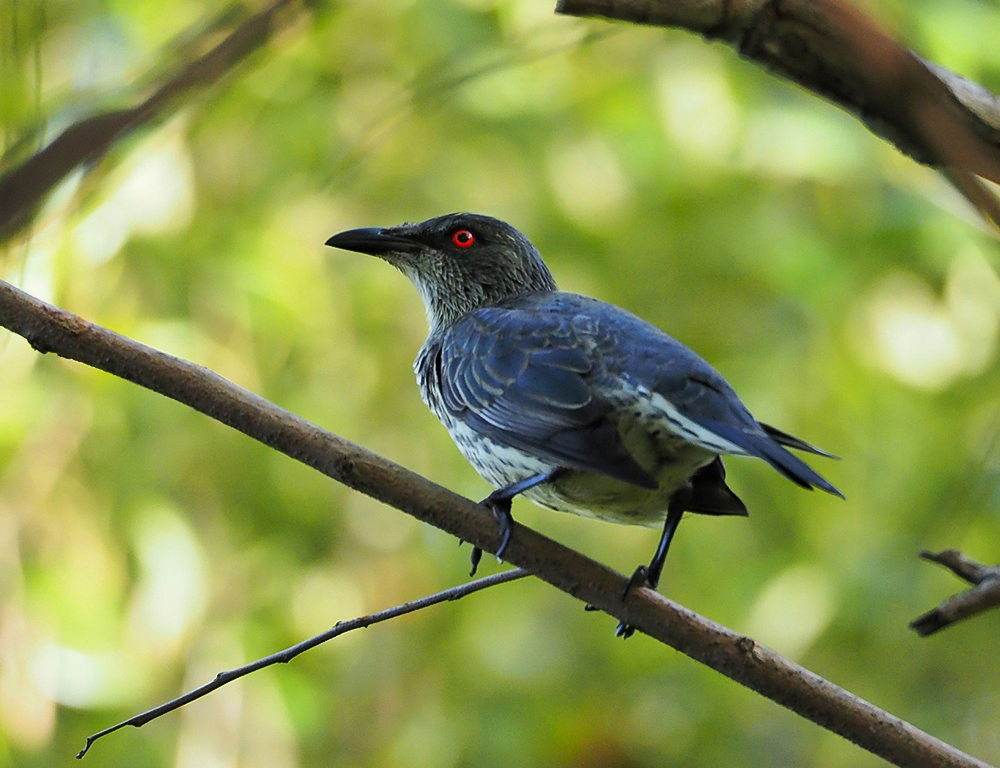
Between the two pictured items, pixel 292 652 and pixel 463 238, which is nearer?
pixel 292 652

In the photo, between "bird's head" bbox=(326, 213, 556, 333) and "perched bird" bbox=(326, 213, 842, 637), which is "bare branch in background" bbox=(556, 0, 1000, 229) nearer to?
"perched bird" bbox=(326, 213, 842, 637)

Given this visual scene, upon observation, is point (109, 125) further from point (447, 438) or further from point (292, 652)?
point (447, 438)

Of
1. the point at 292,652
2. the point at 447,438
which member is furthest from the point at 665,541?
the point at 447,438

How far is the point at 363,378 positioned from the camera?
5.27 meters

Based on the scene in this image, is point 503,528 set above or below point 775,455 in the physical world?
below

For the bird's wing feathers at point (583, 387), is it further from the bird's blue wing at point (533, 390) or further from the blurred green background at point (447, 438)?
the blurred green background at point (447, 438)

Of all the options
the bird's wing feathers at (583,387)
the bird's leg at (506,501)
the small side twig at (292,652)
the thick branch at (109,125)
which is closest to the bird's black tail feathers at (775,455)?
the bird's wing feathers at (583,387)

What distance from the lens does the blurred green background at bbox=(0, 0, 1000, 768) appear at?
14.7 ft

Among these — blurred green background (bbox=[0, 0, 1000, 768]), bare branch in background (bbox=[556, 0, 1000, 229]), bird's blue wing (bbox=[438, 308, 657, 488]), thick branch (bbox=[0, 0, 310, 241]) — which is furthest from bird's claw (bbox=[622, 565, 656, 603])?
blurred green background (bbox=[0, 0, 1000, 768])

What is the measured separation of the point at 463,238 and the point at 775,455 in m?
1.99

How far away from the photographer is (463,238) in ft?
13.5

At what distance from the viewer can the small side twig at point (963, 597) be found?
2.19 m

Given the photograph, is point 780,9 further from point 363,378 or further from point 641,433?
point 363,378

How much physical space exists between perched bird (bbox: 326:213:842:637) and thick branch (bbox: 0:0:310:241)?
1847 mm
